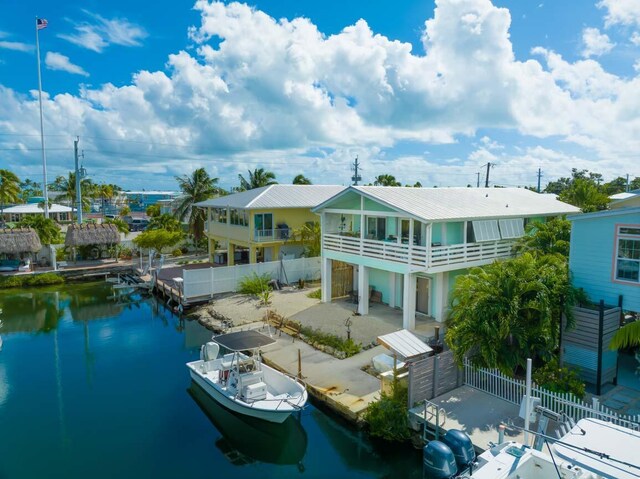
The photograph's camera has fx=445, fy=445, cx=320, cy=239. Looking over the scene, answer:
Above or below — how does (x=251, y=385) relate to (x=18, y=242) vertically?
below

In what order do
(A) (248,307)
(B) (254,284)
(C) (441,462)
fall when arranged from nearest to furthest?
(C) (441,462) < (A) (248,307) < (B) (254,284)

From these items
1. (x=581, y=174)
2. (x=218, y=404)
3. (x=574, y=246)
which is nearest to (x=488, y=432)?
(x=574, y=246)

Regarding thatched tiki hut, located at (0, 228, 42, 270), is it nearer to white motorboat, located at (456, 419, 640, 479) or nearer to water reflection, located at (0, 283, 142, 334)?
water reflection, located at (0, 283, 142, 334)

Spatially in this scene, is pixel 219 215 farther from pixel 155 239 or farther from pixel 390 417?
pixel 390 417

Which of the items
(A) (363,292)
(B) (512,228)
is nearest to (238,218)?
(A) (363,292)

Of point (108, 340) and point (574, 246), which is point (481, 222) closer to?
point (574, 246)

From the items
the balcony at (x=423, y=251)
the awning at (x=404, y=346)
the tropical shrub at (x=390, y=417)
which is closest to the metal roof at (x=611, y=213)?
the balcony at (x=423, y=251)
